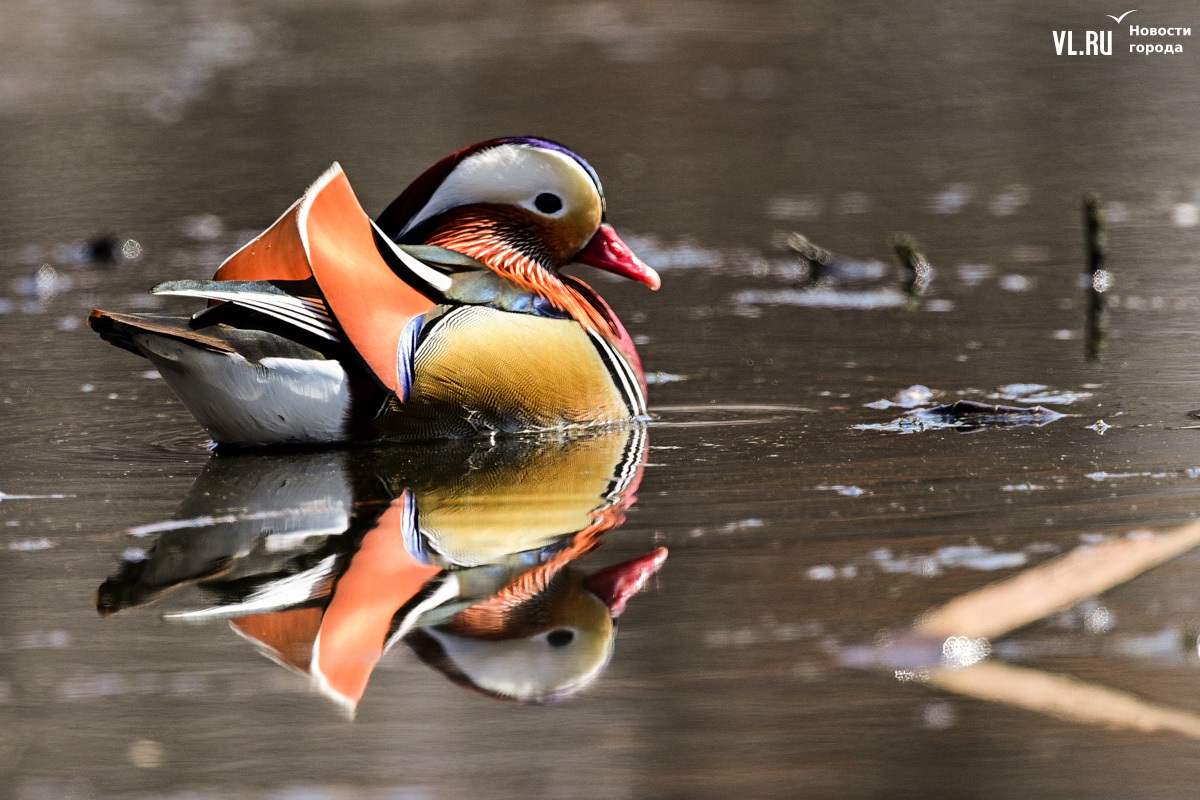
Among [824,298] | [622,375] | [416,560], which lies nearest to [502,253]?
[622,375]

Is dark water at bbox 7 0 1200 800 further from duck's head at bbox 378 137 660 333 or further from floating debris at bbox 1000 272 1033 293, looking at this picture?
duck's head at bbox 378 137 660 333

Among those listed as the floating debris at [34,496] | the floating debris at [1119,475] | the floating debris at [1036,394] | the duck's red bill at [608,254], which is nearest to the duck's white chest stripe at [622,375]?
the duck's red bill at [608,254]

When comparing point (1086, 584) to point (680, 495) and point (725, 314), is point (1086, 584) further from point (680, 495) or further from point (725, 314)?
point (725, 314)

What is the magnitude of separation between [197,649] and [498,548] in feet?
3.36

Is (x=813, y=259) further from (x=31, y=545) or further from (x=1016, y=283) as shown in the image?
(x=31, y=545)

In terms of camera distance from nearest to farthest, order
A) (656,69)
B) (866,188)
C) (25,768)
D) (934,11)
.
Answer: (25,768)
(866,188)
(656,69)
(934,11)

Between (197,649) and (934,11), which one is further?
(934,11)

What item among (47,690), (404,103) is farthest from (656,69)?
(47,690)

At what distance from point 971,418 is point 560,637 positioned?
2692 mm

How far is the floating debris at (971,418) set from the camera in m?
6.48

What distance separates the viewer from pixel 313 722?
12.7 feet

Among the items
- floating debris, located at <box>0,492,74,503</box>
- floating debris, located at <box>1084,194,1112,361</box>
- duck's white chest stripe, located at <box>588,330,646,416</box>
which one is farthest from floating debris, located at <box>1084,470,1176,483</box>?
floating debris, located at <box>0,492,74,503</box>

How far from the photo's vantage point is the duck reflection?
425 centimetres

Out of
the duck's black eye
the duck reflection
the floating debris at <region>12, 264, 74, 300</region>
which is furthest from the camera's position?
the floating debris at <region>12, 264, 74, 300</region>
